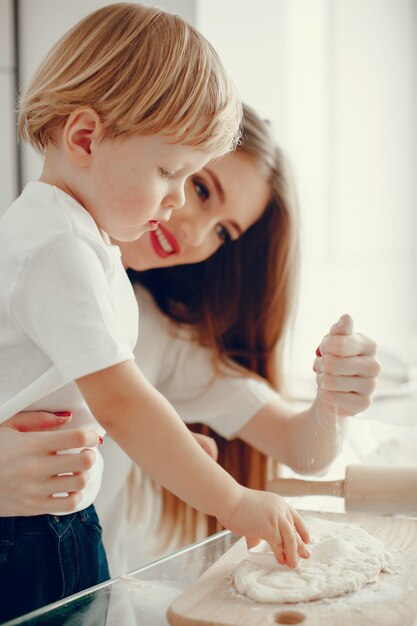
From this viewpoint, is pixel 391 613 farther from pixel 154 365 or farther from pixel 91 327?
pixel 154 365

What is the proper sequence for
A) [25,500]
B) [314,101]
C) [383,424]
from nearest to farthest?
1. [25,500]
2. [383,424]
3. [314,101]

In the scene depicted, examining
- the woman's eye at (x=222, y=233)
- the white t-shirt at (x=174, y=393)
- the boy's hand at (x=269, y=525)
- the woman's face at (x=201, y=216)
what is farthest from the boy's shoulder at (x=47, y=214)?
the white t-shirt at (x=174, y=393)

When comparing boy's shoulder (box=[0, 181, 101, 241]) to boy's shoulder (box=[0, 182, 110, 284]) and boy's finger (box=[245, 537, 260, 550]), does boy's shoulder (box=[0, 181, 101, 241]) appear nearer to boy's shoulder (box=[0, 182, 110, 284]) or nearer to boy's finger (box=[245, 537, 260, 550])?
boy's shoulder (box=[0, 182, 110, 284])

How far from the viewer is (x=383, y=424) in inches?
54.4

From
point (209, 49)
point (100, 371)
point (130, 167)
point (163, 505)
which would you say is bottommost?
point (163, 505)

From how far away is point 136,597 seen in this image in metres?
0.71

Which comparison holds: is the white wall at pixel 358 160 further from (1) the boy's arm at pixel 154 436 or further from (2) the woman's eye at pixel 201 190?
(1) the boy's arm at pixel 154 436

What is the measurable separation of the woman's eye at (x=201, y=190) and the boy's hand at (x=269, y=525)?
0.61 metres

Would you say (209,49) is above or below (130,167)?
above

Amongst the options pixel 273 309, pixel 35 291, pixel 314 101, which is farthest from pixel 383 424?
pixel 314 101

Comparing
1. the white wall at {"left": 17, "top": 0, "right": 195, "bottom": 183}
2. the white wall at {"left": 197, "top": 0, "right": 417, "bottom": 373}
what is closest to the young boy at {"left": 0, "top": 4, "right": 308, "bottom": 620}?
the white wall at {"left": 17, "top": 0, "right": 195, "bottom": 183}

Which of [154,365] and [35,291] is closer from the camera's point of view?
[35,291]

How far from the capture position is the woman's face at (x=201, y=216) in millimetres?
1195

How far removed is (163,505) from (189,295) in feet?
1.30
